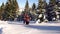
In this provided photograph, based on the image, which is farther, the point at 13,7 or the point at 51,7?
the point at 13,7

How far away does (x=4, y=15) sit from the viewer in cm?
7638

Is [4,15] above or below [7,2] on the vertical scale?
below

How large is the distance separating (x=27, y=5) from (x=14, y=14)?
3012 centimetres

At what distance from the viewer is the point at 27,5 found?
107375mm

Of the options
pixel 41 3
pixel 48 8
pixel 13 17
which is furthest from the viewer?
pixel 13 17

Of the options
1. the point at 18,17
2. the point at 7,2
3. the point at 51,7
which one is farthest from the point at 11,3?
the point at 51,7

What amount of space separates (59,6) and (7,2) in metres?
37.8

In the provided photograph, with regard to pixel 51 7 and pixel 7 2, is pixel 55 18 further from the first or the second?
Result: pixel 7 2

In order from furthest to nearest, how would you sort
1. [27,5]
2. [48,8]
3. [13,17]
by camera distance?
[27,5] < [13,17] < [48,8]

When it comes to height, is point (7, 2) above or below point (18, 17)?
above

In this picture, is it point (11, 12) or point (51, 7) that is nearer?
point (51, 7)

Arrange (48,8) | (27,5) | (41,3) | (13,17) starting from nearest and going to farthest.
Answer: (48,8), (41,3), (13,17), (27,5)

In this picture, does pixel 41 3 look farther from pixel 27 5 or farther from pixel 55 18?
pixel 27 5

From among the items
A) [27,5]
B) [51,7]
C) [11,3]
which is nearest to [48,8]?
[51,7]
